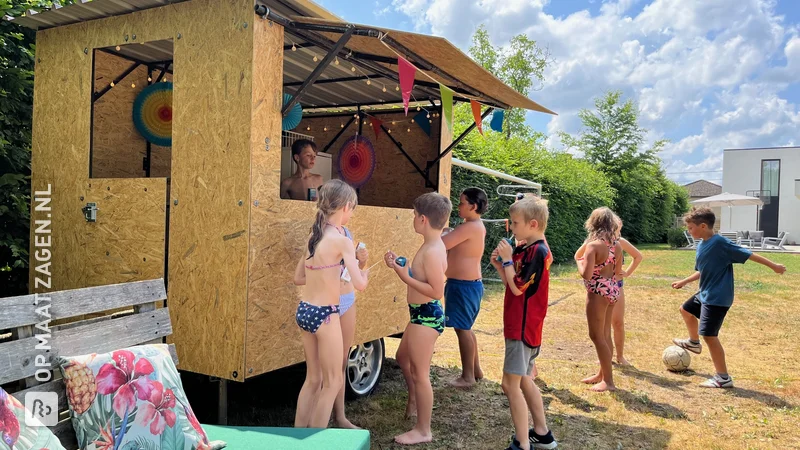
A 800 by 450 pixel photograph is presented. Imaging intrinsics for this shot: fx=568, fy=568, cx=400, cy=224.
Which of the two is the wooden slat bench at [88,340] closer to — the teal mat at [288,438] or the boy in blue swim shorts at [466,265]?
the teal mat at [288,438]

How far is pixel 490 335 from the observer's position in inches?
299

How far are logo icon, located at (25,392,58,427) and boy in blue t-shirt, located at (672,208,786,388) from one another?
5.25 m

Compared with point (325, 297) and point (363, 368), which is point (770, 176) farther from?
point (325, 297)

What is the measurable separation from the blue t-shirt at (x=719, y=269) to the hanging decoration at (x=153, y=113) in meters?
5.37

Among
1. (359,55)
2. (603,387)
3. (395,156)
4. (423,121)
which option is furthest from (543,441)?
(395,156)

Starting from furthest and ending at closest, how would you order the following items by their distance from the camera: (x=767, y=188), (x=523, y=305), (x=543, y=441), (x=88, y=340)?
(x=767, y=188) < (x=543, y=441) < (x=523, y=305) < (x=88, y=340)

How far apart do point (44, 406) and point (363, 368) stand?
123 inches

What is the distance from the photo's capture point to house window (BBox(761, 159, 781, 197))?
40.1 meters

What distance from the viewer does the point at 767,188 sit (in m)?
40.4

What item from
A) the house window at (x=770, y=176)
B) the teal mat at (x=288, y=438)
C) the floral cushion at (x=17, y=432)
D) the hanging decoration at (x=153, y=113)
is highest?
the house window at (x=770, y=176)

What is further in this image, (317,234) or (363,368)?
(363,368)

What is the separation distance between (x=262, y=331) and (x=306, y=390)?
0.54m

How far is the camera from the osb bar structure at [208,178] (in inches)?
138

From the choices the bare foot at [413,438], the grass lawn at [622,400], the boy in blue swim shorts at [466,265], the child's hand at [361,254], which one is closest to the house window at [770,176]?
the grass lawn at [622,400]
